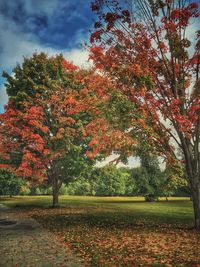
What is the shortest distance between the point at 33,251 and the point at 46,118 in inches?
701

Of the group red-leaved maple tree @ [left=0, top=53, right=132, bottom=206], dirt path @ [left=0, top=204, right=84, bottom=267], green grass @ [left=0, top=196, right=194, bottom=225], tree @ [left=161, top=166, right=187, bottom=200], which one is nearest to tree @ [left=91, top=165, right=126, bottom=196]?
green grass @ [left=0, top=196, right=194, bottom=225]

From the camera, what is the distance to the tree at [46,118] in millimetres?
24750

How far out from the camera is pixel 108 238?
11.4 meters

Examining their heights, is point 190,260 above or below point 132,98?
below

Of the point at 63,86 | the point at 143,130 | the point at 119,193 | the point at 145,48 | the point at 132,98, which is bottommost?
the point at 119,193

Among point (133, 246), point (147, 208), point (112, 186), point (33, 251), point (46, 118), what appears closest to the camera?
point (33, 251)

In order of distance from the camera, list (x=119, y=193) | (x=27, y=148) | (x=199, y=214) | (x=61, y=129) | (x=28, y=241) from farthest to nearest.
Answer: (x=119, y=193), (x=27, y=148), (x=61, y=129), (x=199, y=214), (x=28, y=241)

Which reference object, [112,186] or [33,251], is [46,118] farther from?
[112,186]

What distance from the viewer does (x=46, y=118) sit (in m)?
26.0

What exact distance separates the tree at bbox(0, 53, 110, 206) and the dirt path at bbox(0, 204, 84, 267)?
477 inches

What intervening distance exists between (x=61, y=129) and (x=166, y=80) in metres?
12.6

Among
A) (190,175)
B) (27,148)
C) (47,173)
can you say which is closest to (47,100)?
(27,148)

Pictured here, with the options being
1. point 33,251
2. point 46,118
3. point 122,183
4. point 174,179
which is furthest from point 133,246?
point 122,183

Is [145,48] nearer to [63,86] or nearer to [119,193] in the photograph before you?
[63,86]
